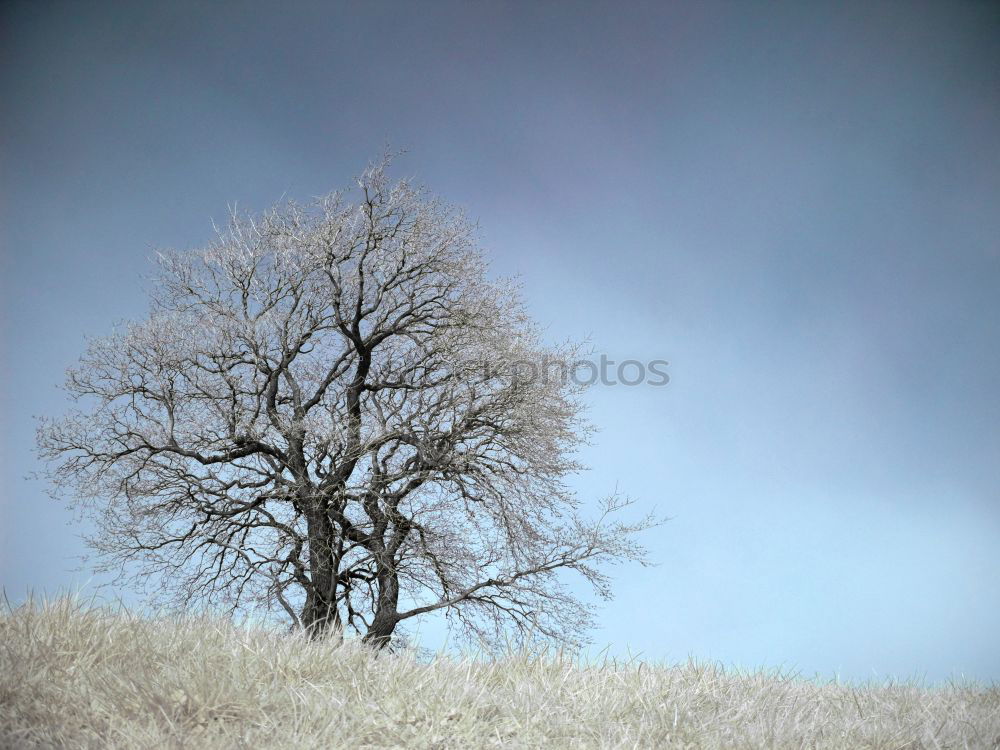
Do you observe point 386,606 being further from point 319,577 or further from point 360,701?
point 360,701

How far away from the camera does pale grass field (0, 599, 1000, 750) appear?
3244 millimetres

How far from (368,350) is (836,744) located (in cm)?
871

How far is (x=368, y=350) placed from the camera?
1106cm

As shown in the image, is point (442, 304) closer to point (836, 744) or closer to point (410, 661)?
point (410, 661)

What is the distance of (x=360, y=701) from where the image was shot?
351cm

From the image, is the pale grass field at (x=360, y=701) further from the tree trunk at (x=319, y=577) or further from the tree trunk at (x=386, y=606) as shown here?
the tree trunk at (x=386, y=606)

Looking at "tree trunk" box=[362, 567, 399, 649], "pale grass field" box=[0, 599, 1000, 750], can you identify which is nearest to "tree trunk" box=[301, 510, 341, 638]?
"tree trunk" box=[362, 567, 399, 649]

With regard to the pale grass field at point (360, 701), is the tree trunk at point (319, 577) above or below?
above

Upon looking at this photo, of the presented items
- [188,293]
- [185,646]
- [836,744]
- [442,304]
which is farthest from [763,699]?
[188,293]

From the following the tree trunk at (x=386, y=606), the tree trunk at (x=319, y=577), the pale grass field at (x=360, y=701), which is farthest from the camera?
the tree trunk at (x=386, y=606)

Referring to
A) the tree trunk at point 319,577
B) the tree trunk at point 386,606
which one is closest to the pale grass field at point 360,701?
the tree trunk at point 319,577

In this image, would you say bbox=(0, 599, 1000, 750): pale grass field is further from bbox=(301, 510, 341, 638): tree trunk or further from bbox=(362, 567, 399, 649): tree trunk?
bbox=(362, 567, 399, 649): tree trunk

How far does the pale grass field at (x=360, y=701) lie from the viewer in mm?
3244

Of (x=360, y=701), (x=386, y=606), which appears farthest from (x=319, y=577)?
(x=360, y=701)
